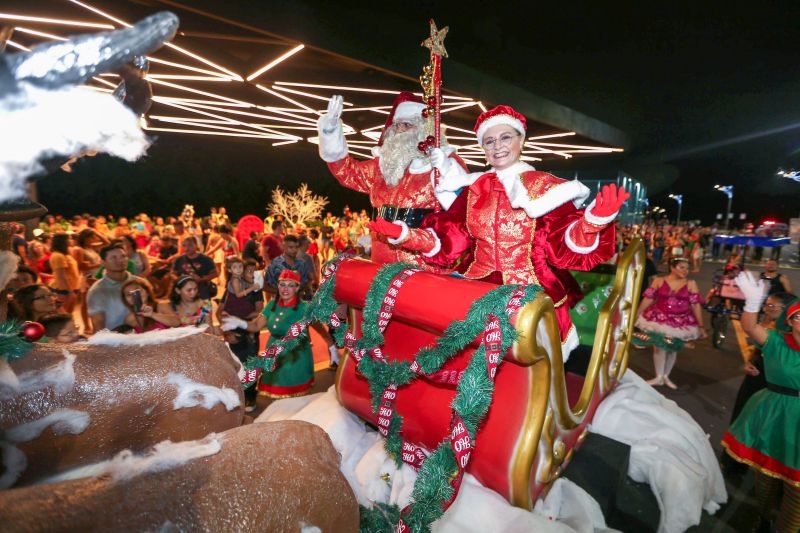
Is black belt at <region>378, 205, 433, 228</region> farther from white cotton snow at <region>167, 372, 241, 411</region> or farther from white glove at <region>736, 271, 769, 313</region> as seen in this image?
white glove at <region>736, 271, 769, 313</region>

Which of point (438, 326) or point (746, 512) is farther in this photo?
point (746, 512)

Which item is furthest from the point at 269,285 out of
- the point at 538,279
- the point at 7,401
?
the point at 7,401

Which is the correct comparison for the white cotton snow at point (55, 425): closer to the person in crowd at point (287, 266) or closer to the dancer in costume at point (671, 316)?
the person in crowd at point (287, 266)

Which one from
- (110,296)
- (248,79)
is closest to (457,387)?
(110,296)

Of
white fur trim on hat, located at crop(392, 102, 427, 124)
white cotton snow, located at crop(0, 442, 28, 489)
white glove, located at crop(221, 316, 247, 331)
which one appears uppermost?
white fur trim on hat, located at crop(392, 102, 427, 124)

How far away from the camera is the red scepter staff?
7.48 feet

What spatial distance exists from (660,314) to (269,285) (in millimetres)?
4842

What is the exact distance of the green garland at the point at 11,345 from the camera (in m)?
0.77

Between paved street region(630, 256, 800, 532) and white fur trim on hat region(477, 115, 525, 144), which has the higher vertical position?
white fur trim on hat region(477, 115, 525, 144)

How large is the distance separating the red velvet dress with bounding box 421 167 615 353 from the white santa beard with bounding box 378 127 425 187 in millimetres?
680

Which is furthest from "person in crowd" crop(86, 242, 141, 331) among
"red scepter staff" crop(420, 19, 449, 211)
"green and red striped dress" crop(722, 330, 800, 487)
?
"green and red striped dress" crop(722, 330, 800, 487)

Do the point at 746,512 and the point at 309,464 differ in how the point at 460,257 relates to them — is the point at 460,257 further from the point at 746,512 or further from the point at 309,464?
the point at 746,512

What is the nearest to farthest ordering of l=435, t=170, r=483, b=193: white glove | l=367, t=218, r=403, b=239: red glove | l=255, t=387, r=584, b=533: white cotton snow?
l=255, t=387, r=584, b=533: white cotton snow → l=367, t=218, r=403, b=239: red glove → l=435, t=170, r=483, b=193: white glove

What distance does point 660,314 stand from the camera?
496 cm
